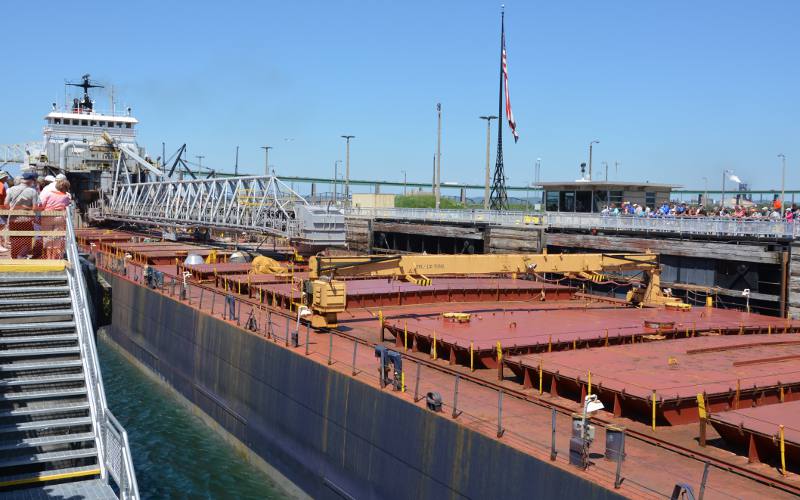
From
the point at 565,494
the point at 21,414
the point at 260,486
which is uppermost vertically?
the point at 21,414

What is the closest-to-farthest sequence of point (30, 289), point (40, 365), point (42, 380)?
point (42, 380) < point (40, 365) < point (30, 289)

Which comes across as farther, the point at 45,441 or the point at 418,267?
the point at 418,267

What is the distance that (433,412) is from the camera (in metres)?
14.4

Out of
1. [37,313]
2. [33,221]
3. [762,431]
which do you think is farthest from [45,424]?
[762,431]

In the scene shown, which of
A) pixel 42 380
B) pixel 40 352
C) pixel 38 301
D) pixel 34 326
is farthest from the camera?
pixel 38 301

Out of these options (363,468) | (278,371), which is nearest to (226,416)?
(278,371)

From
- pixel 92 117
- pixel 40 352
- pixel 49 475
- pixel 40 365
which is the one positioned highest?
pixel 92 117

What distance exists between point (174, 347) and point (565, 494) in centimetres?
2120

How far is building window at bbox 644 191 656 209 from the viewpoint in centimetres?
4391

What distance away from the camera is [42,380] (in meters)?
12.4

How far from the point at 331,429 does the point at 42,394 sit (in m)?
7.26

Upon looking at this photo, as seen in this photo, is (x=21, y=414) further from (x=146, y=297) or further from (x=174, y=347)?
(x=146, y=297)

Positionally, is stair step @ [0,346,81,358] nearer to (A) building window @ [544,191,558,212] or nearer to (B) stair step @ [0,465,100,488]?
(B) stair step @ [0,465,100,488]

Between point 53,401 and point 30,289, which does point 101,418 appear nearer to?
point 53,401
